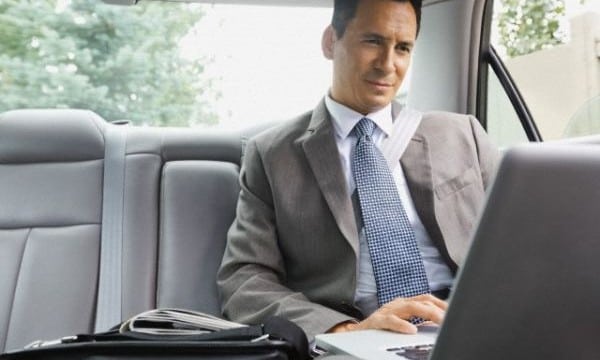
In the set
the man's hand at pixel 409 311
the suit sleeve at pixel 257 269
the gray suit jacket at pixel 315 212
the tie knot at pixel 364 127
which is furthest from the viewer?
the tie knot at pixel 364 127

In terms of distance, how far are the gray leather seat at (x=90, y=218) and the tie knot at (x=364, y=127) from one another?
1.28 feet

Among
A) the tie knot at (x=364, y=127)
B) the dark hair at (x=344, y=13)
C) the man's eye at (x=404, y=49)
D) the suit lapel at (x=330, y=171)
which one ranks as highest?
the dark hair at (x=344, y=13)

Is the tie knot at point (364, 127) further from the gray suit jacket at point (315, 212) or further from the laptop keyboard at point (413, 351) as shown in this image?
the laptop keyboard at point (413, 351)

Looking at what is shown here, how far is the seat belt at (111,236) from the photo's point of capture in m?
1.92

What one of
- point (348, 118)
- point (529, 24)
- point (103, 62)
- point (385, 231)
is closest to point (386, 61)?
point (348, 118)

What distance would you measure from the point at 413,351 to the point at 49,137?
134 cm

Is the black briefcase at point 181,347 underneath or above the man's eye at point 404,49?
underneath

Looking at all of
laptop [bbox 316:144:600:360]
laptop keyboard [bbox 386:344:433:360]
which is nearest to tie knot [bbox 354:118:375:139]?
laptop keyboard [bbox 386:344:433:360]

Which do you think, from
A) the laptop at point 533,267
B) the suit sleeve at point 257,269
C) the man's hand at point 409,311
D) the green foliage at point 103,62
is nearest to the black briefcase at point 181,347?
the man's hand at point 409,311

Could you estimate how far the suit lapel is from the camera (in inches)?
68.8

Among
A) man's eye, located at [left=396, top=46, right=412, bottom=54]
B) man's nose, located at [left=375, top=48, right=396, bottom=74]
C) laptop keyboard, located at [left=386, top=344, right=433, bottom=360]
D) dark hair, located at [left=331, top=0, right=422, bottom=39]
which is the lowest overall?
laptop keyboard, located at [left=386, top=344, right=433, bottom=360]

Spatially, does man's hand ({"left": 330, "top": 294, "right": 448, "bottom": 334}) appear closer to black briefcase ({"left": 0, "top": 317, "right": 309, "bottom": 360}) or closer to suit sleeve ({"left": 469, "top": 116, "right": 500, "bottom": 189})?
black briefcase ({"left": 0, "top": 317, "right": 309, "bottom": 360})

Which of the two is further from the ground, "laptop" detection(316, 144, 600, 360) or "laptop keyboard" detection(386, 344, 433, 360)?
"laptop" detection(316, 144, 600, 360)

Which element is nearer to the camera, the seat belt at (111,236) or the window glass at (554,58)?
the seat belt at (111,236)
